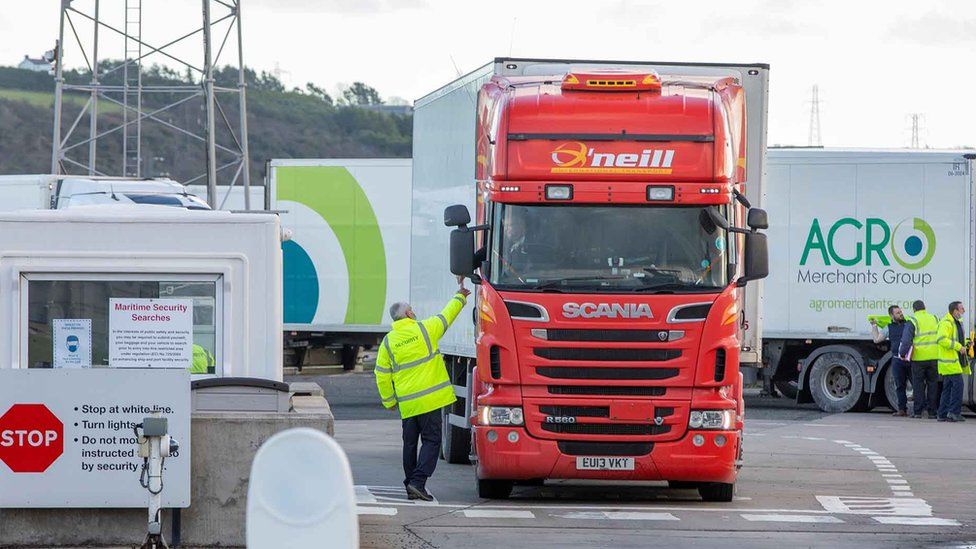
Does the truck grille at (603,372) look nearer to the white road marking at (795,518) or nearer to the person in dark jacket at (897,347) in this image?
the white road marking at (795,518)

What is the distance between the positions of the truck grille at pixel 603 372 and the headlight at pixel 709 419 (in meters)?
0.39

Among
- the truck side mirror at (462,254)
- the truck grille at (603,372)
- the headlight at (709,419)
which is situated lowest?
the headlight at (709,419)

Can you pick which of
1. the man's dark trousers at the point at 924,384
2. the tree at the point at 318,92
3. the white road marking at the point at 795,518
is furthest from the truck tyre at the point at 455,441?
the tree at the point at 318,92

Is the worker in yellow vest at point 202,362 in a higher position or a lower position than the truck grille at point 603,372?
higher

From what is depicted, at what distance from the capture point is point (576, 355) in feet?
46.1

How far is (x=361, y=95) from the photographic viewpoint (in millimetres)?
121750

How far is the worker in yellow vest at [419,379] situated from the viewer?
14.6m

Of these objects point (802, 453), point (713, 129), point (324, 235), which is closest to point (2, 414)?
point (713, 129)

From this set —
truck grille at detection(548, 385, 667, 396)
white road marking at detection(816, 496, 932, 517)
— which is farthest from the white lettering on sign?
white road marking at detection(816, 496, 932, 517)

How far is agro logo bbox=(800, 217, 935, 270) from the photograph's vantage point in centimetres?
2634

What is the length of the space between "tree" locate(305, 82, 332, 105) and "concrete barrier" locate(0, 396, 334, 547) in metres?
104

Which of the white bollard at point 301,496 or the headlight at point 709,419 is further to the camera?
the headlight at point 709,419

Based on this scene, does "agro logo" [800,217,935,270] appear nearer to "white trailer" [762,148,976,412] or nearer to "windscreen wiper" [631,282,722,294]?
"white trailer" [762,148,976,412]

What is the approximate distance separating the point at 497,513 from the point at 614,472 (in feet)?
3.48
